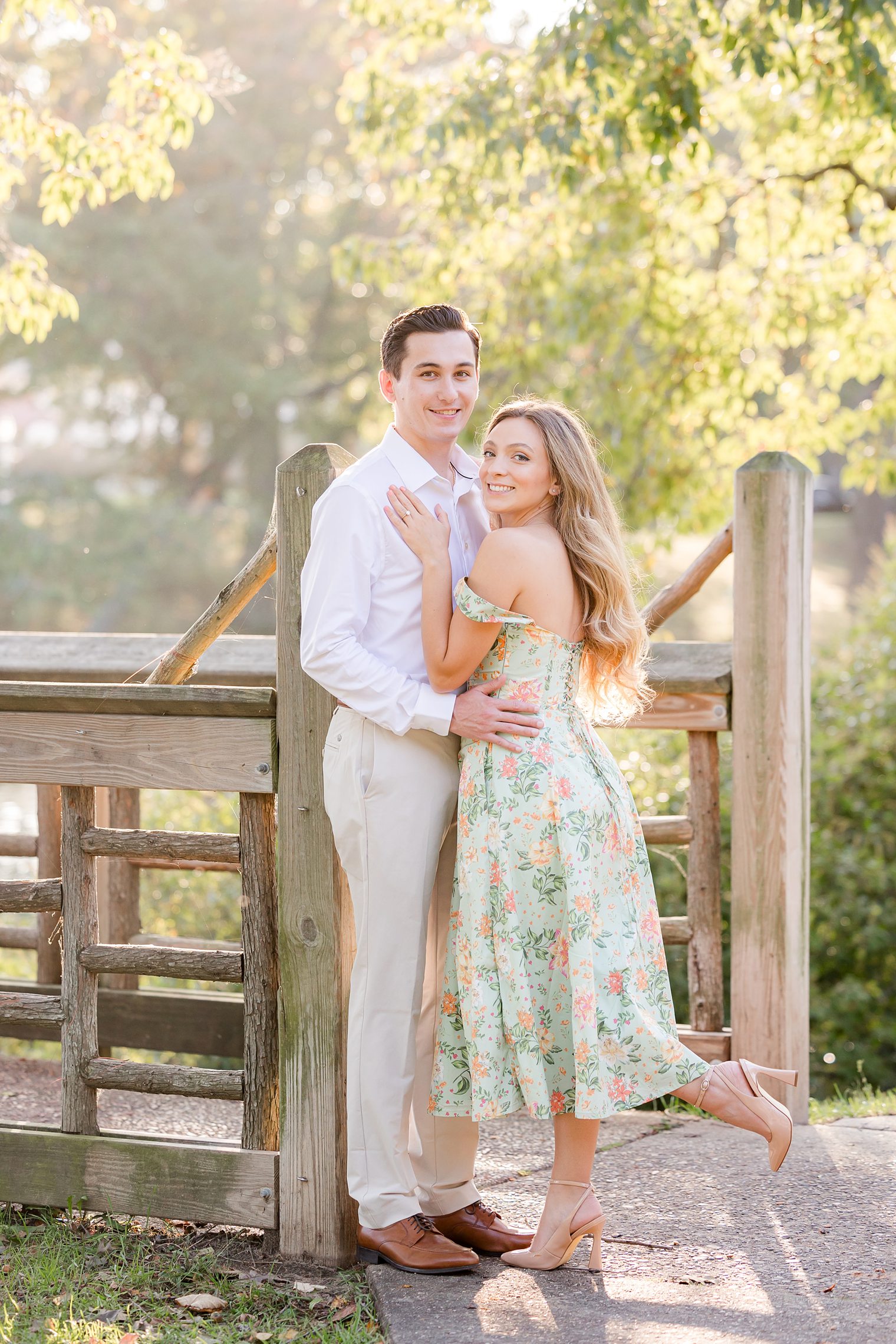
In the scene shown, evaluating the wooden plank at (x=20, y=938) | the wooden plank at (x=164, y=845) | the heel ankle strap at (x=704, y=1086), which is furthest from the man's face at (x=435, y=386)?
the wooden plank at (x=20, y=938)

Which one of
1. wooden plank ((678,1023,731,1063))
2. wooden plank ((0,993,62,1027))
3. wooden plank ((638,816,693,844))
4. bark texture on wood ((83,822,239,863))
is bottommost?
wooden plank ((678,1023,731,1063))

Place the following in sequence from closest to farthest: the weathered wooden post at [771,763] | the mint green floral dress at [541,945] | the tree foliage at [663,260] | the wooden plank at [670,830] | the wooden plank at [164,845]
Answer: the mint green floral dress at [541,945], the wooden plank at [164,845], the weathered wooden post at [771,763], the wooden plank at [670,830], the tree foliage at [663,260]

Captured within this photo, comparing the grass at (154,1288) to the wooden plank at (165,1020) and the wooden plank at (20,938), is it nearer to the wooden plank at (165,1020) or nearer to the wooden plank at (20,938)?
the wooden plank at (165,1020)

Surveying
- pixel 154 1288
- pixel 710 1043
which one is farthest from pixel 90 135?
pixel 154 1288

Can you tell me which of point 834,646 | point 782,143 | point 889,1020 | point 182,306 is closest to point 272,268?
point 182,306

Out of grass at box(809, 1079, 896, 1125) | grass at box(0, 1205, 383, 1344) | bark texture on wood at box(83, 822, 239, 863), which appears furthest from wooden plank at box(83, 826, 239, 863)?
grass at box(809, 1079, 896, 1125)

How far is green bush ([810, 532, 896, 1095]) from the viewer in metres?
5.74

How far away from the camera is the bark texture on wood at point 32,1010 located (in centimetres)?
317

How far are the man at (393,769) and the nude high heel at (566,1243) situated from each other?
5.2 inches

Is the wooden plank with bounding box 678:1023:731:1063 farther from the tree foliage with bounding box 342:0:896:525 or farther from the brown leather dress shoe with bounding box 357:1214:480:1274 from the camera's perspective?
the tree foliage with bounding box 342:0:896:525

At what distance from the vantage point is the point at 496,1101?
273 centimetres

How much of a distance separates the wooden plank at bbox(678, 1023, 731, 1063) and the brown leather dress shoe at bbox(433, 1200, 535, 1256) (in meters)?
1.15

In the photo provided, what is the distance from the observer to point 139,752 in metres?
3.09

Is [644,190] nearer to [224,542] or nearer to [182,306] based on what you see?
[182,306]
